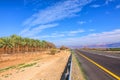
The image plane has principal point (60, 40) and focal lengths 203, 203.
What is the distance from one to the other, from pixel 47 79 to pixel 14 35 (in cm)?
8292

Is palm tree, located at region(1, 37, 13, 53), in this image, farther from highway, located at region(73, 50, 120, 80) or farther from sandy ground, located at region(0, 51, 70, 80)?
highway, located at region(73, 50, 120, 80)

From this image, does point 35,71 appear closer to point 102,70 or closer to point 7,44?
point 102,70

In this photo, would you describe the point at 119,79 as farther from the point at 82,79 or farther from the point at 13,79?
the point at 13,79

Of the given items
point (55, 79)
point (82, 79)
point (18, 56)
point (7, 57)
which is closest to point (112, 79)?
point (82, 79)

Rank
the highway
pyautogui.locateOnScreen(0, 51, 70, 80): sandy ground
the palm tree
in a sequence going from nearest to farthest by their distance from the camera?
the highway < pyautogui.locateOnScreen(0, 51, 70, 80): sandy ground < the palm tree

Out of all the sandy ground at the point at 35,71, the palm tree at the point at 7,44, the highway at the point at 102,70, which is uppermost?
the palm tree at the point at 7,44

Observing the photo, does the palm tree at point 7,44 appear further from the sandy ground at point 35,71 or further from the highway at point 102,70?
the highway at point 102,70

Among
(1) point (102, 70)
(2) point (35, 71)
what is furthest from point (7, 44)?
(1) point (102, 70)

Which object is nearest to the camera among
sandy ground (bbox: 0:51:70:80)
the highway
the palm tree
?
the highway

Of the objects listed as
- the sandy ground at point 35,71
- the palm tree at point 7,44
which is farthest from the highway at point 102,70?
the palm tree at point 7,44

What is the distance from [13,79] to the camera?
59.2ft

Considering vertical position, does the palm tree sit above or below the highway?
above

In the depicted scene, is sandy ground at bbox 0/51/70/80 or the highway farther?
sandy ground at bbox 0/51/70/80

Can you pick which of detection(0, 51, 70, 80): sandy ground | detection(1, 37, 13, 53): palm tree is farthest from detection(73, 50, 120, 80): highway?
detection(1, 37, 13, 53): palm tree
